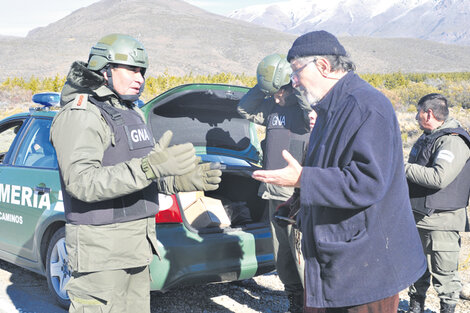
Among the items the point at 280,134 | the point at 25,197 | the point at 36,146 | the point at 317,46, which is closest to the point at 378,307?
the point at 317,46

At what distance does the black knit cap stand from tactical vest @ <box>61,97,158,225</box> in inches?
36.9

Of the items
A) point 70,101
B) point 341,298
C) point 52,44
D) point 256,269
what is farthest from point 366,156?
point 52,44

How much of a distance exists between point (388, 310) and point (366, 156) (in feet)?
2.30

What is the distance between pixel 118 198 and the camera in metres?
2.48

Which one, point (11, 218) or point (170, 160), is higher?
point (170, 160)

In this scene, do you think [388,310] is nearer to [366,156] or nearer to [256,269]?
[366,156]

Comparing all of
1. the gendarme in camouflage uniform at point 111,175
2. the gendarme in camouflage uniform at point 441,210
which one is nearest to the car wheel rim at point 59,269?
the gendarme in camouflage uniform at point 111,175

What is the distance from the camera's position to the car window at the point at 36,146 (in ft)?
13.6

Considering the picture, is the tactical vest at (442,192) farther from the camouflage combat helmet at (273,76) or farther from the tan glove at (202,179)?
the tan glove at (202,179)

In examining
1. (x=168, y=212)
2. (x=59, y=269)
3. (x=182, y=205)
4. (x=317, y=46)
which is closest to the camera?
(x=317, y=46)

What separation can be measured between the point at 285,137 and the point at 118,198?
179 cm

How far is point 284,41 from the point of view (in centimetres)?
10581

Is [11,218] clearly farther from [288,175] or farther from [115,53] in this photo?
[288,175]

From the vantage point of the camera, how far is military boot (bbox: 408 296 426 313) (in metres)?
3.86
